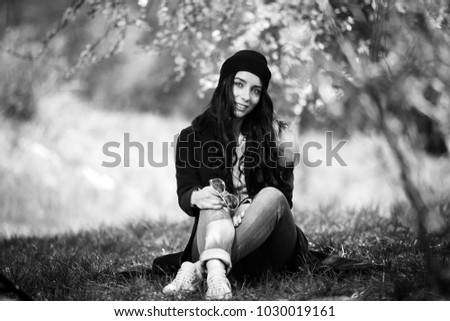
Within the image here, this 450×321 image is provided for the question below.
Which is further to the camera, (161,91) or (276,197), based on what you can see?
(161,91)

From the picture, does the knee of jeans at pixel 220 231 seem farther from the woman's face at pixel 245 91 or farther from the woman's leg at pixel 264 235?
the woman's face at pixel 245 91

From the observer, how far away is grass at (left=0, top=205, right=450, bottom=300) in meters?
2.72

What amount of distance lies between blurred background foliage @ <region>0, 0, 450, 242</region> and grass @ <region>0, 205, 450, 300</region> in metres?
0.38

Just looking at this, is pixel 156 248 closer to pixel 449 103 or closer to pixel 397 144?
pixel 449 103

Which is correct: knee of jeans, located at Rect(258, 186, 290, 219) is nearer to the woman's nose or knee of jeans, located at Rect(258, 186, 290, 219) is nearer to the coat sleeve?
the coat sleeve

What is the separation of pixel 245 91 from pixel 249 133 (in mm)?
246

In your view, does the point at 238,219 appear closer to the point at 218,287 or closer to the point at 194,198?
the point at 194,198

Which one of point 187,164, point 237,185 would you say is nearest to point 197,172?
point 187,164

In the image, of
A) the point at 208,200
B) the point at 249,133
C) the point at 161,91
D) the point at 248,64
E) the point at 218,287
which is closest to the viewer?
the point at 218,287

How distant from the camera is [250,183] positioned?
308 cm

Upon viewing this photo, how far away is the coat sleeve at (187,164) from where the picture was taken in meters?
2.99

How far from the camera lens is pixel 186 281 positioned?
2.80 meters

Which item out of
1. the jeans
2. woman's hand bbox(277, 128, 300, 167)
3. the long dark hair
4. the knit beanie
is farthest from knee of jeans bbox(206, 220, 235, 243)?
the knit beanie
